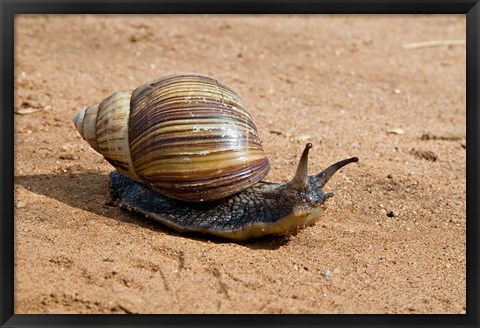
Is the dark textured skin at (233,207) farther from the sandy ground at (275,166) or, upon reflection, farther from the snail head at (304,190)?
the sandy ground at (275,166)

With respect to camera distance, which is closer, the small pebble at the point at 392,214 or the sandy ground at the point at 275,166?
the sandy ground at the point at 275,166

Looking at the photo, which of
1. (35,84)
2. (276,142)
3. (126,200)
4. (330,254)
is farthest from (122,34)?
(330,254)

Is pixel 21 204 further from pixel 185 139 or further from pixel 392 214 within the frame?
pixel 392 214

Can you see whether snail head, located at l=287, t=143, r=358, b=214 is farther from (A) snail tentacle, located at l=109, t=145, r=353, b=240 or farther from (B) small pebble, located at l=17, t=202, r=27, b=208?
(B) small pebble, located at l=17, t=202, r=27, b=208

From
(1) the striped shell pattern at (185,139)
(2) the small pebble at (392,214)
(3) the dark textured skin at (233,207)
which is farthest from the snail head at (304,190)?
(2) the small pebble at (392,214)

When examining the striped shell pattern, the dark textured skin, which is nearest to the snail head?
the dark textured skin

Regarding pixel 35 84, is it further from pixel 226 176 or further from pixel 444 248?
pixel 444 248
